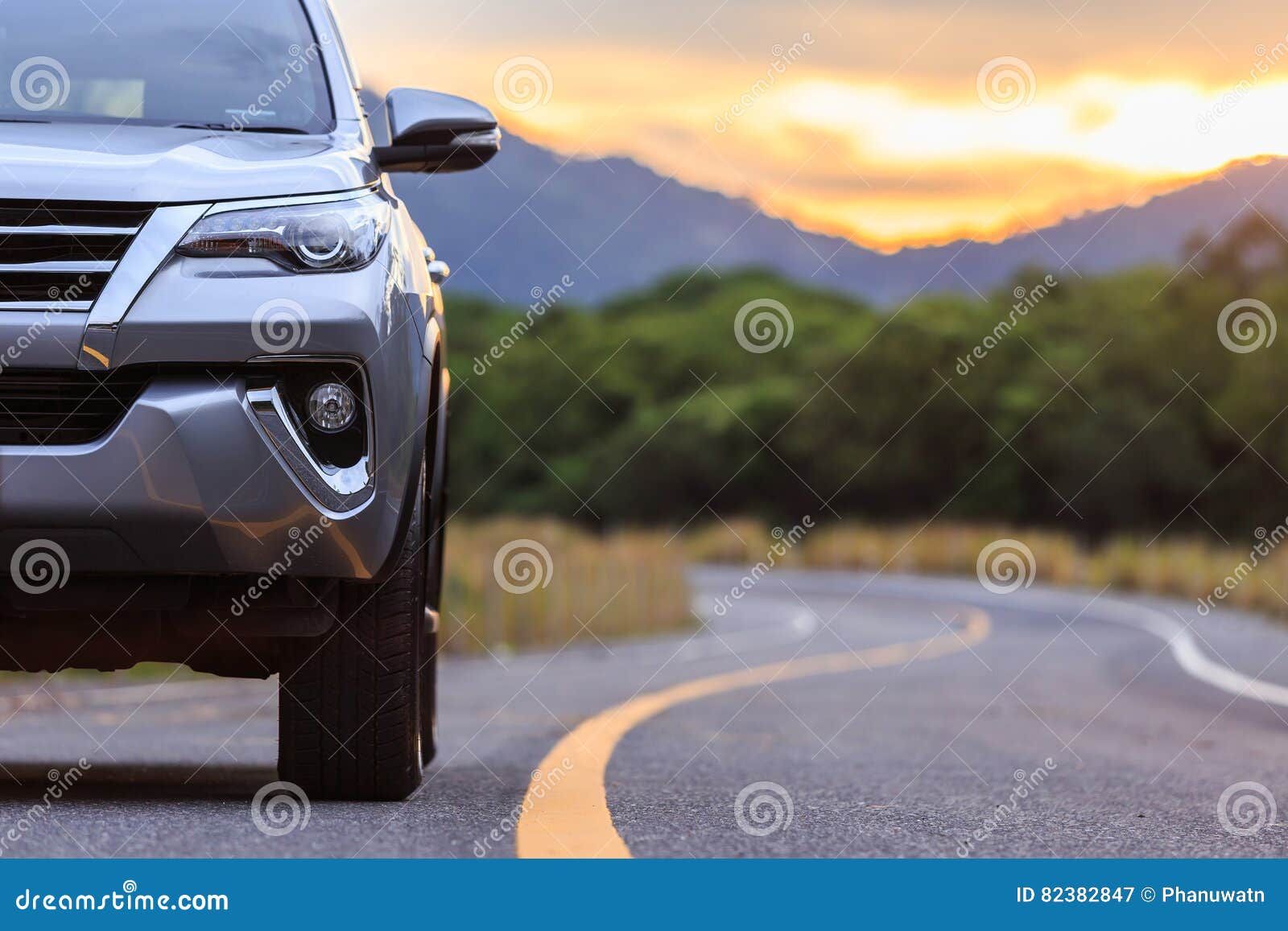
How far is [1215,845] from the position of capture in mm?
A: 4234

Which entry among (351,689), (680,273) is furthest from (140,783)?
(680,273)

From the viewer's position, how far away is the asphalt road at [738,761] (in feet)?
13.5

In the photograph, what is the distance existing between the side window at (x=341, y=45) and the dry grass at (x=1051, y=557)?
51.3 ft

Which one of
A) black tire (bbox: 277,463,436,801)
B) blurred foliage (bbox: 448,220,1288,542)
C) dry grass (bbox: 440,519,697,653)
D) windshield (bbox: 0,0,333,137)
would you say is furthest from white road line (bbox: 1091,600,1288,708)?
blurred foliage (bbox: 448,220,1288,542)

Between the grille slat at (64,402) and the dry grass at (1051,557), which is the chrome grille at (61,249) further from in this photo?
the dry grass at (1051,557)

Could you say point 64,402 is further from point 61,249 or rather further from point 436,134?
point 436,134

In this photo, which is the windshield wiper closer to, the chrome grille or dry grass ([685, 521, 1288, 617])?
the chrome grille

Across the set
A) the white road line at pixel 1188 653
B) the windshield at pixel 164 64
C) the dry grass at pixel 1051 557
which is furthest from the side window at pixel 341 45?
the dry grass at pixel 1051 557

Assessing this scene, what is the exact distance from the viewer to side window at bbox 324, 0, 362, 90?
5.27 metres

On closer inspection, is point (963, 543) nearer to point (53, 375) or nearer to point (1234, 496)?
point (1234, 496)

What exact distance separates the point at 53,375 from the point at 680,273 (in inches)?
5469

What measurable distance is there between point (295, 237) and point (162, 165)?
34cm

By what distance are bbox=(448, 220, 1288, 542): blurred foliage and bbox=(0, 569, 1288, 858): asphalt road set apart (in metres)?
33.9

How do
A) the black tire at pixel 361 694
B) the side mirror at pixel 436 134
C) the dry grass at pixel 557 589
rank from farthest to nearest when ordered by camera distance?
1. the dry grass at pixel 557 589
2. the side mirror at pixel 436 134
3. the black tire at pixel 361 694
